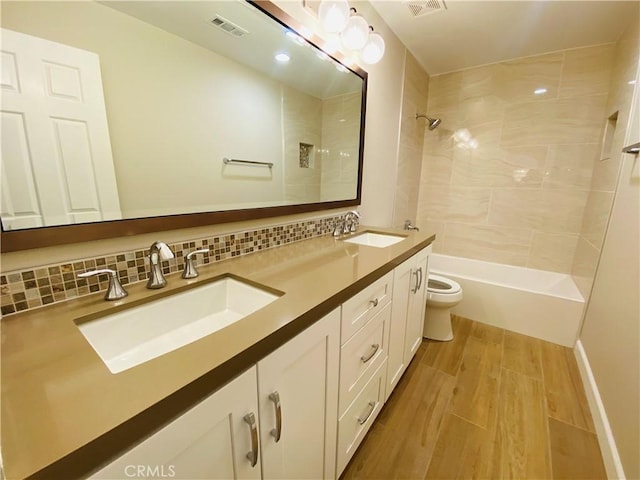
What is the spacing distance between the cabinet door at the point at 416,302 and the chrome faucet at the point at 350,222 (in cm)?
46

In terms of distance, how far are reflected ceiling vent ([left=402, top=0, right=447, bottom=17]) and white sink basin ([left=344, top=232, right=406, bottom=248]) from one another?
1.42m

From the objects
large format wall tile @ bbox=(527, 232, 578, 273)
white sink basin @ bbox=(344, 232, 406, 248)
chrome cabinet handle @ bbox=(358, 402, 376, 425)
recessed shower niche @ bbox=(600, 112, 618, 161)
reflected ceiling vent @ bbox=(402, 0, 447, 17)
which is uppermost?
reflected ceiling vent @ bbox=(402, 0, 447, 17)

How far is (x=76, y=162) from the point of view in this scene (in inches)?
29.9

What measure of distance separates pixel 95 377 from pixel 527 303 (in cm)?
262

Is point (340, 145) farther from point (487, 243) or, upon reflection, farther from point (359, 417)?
point (487, 243)

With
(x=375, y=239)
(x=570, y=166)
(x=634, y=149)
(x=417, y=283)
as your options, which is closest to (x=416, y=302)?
(x=417, y=283)

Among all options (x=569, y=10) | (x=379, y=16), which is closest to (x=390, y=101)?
(x=379, y=16)

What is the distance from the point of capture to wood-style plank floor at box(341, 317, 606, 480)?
115 centimetres

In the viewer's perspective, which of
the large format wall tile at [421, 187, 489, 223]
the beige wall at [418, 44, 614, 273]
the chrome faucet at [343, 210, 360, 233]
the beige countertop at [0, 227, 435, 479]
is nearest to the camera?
the beige countertop at [0, 227, 435, 479]

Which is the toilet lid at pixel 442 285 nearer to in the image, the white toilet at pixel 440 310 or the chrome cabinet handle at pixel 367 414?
the white toilet at pixel 440 310

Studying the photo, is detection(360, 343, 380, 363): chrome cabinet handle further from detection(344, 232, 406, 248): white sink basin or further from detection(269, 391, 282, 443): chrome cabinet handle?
detection(344, 232, 406, 248): white sink basin

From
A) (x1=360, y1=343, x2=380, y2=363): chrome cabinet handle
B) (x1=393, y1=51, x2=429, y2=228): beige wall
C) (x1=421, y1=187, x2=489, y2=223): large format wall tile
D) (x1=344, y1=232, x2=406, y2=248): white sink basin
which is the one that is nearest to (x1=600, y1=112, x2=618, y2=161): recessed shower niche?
(x1=421, y1=187, x2=489, y2=223): large format wall tile

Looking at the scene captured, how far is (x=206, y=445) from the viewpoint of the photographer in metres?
0.51

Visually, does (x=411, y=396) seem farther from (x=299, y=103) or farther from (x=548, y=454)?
(x=299, y=103)
